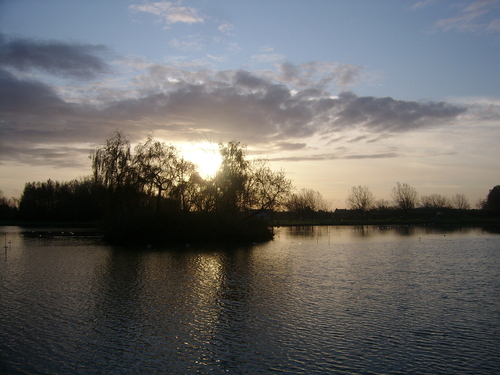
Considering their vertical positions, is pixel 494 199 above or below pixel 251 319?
above

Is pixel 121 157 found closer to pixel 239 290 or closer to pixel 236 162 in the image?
pixel 236 162

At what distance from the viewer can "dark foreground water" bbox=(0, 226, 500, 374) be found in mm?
9484

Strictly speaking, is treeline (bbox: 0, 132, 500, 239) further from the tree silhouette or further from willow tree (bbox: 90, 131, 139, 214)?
the tree silhouette

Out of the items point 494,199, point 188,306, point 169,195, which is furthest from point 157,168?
point 494,199

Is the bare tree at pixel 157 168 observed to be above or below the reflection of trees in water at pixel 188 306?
above

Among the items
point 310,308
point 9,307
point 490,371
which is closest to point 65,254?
point 9,307

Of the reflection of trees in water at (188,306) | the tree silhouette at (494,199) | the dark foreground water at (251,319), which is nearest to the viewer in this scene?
the dark foreground water at (251,319)

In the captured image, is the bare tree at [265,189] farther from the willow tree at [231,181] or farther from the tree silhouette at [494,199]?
the tree silhouette at [494,199]

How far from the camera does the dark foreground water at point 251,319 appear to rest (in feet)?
31.1

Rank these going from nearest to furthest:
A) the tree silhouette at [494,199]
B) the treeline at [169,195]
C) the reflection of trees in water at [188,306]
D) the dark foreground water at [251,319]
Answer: the dark foreground water at [251,319] → the reflection of trees in water at [188,306] → the treeline at [169,195] → the tree silhouette at [494,199]

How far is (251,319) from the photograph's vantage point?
1316cm

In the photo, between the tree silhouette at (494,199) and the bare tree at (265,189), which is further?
the tree silhouette at (494,199)

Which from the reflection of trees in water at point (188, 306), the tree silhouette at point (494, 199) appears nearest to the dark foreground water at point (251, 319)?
the reflection of trees in water at point (188, 306)

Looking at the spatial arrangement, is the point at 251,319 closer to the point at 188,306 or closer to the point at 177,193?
the point at 188,306
